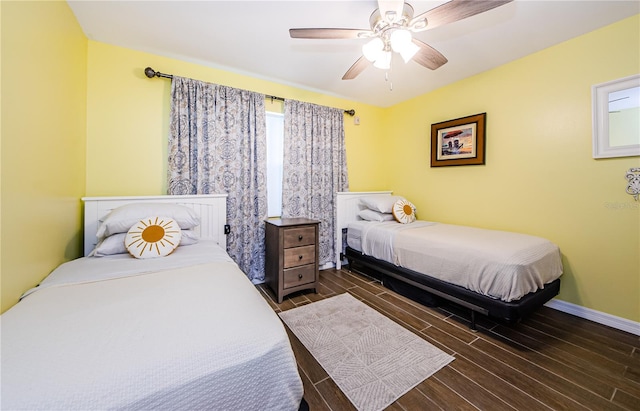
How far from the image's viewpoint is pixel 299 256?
2.47m

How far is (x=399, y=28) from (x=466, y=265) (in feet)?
5.95

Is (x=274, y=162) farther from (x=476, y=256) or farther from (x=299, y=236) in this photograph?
(x=476, y=256)

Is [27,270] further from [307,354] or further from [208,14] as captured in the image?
[208,14]

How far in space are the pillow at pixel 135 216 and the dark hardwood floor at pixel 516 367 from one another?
1.15 metres

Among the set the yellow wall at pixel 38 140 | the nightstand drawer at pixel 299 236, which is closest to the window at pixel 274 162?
the nightstand drawer at pixel 299 236

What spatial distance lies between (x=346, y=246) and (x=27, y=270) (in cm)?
282

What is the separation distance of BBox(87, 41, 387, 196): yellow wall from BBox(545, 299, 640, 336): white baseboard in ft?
12.9

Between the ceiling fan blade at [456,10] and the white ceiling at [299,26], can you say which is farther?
the white ceiling at [299,26]

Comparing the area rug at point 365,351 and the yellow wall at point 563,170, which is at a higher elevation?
the yellow wall at point 563,170

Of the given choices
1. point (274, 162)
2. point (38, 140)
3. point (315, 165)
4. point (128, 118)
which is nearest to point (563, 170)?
point (315, 165)

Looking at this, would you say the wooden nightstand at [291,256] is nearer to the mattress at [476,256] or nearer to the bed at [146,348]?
the mattress at [476,256]

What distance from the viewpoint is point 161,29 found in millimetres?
2000

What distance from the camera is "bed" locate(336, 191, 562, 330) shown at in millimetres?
1708

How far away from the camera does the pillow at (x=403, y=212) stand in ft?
9.99
